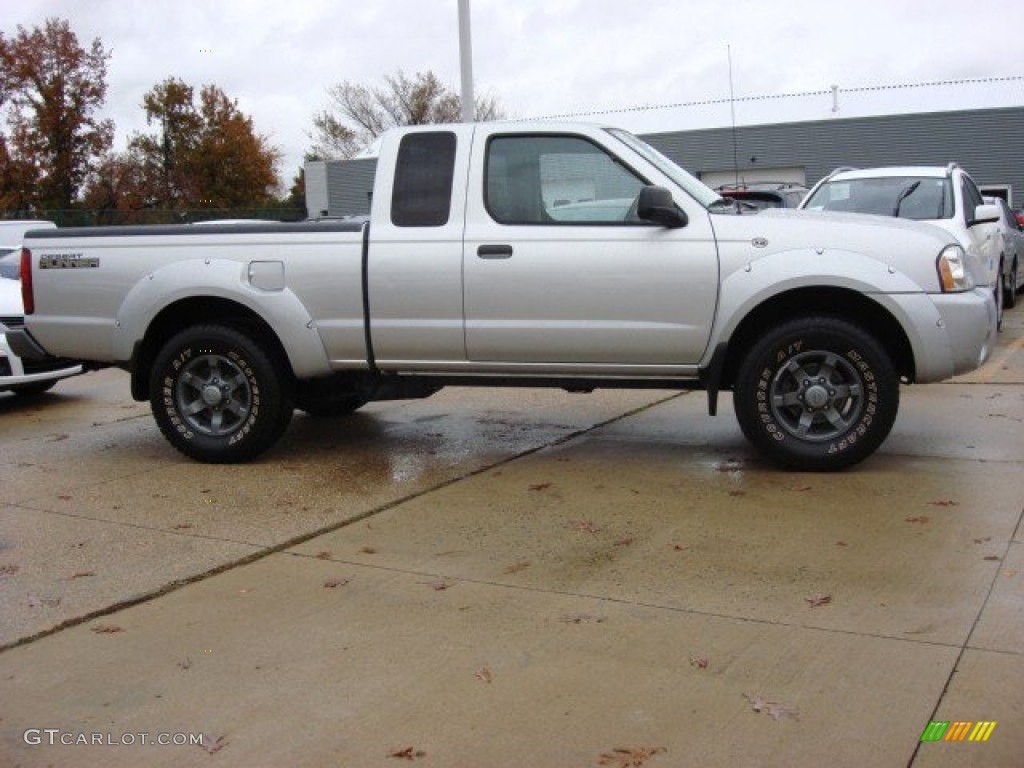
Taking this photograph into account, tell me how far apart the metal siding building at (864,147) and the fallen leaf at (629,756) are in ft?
A: 105

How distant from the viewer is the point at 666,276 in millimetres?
6246

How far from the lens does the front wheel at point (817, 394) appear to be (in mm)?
6152

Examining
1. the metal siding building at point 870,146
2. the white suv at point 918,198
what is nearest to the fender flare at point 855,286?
the white suv at point 918,198

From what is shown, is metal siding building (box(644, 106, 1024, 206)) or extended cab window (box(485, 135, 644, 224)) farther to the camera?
metal siding building (box(644, 106, 1024, 206))

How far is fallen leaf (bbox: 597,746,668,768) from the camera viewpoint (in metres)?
3.17

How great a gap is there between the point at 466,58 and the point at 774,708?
43.3 ft

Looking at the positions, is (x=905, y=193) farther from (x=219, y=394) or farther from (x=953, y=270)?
(x=219, y=394)

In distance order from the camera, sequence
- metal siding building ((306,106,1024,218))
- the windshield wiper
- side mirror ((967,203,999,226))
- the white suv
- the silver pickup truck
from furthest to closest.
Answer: metal siding building ((306,106,1024,218)) < the windshield wiper < the white suv < side mirror ((967,203,999,226)) < the silver pickup truck

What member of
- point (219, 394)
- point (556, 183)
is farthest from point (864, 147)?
point (219, 394)

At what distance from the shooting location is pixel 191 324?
7.16 meters

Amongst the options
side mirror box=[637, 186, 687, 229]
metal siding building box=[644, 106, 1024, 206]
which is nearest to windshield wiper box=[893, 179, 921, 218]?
side mirror box=[637, 186, 687, 229]

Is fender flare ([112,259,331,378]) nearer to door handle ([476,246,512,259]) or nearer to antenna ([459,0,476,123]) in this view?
door handle ([476,246,512,259])

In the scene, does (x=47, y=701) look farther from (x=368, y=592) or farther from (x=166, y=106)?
(x=166, y=106)

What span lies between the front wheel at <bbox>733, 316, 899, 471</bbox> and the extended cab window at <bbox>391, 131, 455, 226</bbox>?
2.01 m
